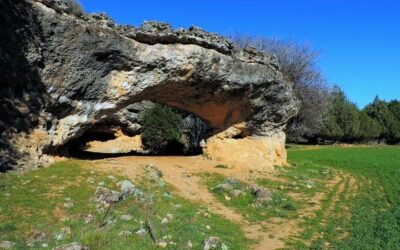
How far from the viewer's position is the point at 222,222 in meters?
12.8

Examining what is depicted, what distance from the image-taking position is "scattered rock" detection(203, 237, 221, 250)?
32.9ft

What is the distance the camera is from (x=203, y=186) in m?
17.4

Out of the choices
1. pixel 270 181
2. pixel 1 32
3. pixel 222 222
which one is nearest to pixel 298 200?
pixel 270 181

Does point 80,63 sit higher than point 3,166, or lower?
higher

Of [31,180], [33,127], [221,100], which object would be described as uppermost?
[221,100]

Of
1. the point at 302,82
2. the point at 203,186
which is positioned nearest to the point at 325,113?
the point at 302,82

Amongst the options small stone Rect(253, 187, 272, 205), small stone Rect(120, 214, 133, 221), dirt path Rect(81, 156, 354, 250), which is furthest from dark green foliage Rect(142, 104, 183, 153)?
small stone Rect(120, 214, 133, 221)

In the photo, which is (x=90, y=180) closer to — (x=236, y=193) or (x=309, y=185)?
(x=236, y=193)

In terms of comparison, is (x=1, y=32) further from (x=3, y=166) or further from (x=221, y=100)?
(x=221, y=100)

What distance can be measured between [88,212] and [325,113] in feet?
134

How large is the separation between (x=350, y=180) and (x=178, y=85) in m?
11.1

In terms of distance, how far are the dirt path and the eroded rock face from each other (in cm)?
229

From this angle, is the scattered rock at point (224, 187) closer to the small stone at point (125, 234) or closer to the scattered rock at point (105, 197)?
the scattered rock at point (105, 197)

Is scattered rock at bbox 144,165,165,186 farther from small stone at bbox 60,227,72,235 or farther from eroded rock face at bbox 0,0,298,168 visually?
small stone at bbox 60,227,72,235
